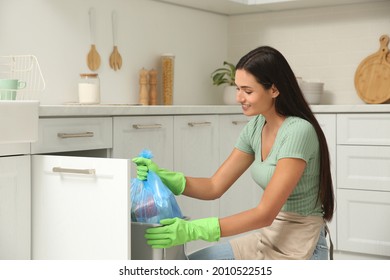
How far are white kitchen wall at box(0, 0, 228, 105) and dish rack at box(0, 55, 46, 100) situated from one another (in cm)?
4

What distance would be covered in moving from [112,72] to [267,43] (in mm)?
1311

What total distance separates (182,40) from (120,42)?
600mm

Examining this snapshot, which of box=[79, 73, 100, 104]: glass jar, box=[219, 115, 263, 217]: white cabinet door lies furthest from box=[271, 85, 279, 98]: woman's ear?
box=[219, 115, 263, 217]: white cabinet door

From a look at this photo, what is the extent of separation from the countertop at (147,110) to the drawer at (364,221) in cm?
45

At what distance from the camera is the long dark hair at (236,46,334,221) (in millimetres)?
2053

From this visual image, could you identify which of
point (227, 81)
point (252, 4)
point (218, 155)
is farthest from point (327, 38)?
point (218, 155)

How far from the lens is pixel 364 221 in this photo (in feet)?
11.8

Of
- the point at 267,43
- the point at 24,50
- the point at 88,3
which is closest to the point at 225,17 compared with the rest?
the point at 267,43

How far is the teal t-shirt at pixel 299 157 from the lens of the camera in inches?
78.4

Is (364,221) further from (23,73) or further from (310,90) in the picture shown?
(23,73)

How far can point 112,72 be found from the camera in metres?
3.57

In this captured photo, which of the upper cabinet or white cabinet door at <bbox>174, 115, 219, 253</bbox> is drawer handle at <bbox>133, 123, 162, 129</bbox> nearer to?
white cabinet door at <bbox>174, 115, 219, 253</bbox>
